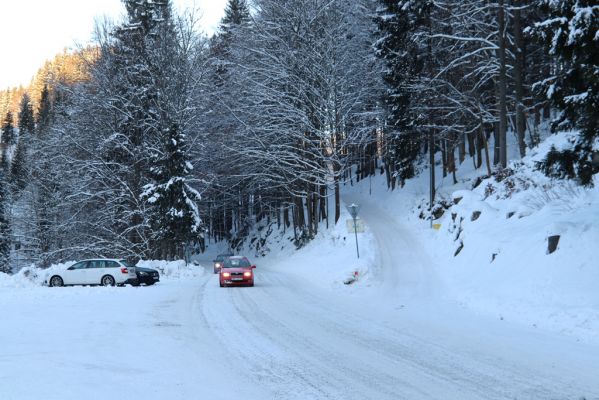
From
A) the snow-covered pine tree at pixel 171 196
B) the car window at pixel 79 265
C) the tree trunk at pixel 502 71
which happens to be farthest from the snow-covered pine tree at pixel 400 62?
the car window at pixel 79 265

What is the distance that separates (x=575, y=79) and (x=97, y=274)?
881 inches

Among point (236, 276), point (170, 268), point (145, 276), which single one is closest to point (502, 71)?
point (236, 276)

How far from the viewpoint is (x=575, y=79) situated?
11.2 metres

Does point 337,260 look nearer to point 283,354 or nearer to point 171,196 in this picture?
point 171,196

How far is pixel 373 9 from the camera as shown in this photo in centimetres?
4050

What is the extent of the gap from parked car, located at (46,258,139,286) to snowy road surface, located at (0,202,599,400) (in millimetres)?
9754

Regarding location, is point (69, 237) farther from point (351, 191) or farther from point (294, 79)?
point (351, 191)

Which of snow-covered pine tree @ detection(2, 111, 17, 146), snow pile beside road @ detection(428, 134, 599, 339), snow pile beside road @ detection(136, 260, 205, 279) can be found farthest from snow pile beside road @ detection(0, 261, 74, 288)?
snow-covered pine tree @ detection(2, 111, 17, 146)

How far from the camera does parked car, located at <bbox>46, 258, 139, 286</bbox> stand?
25.3 meters

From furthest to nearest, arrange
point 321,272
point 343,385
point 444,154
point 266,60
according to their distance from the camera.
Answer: point 444,154, point 266,60, point 321,272, point 343,385

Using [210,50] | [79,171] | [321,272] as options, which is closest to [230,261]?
[321,272]

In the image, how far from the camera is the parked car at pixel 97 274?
25266 millimetres

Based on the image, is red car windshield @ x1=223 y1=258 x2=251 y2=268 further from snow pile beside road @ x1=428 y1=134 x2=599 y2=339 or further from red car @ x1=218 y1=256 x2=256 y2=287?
snow pile beside road @ x1=428 y1=134 x2=599 y2=339

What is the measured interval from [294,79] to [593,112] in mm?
24159
